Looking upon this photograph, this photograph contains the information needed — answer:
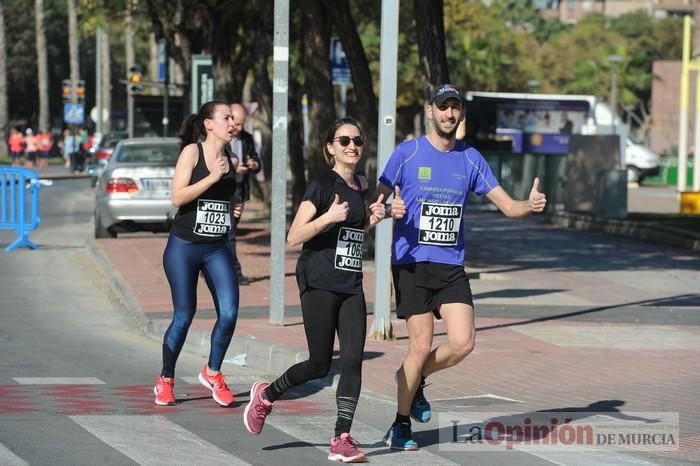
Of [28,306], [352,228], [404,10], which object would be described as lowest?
[28,306]

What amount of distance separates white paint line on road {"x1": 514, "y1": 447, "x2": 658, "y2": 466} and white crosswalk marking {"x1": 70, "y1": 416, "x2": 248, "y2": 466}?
65.9 inches

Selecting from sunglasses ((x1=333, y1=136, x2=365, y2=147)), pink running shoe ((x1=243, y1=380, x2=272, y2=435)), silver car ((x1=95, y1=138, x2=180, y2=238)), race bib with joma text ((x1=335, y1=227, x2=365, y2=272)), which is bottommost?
pink running shoe ((x1=243, y1=380, x2=272, y2=435))

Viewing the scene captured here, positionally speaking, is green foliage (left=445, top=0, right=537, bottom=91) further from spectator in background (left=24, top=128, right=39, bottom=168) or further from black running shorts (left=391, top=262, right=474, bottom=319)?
black running shorts (left=391, top=262, right=474, bottom=319)

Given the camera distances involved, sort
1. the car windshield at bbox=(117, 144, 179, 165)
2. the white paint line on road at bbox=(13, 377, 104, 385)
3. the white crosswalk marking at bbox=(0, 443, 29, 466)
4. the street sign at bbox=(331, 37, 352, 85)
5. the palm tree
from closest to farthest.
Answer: the white crosswalk marking at bbox=(0, 443, 29, 466)
the white paint line on road at bbox=(13, 377, 104, 385)
the car windshield at bbox=(117, 144, 179, 165)
the street sign at bbox=(331, 37, 352, 85)
the palm tree

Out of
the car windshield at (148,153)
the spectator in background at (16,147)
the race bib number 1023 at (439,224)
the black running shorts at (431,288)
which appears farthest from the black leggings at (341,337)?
the spectator in background at (16,147)

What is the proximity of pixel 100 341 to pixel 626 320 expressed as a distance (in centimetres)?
510

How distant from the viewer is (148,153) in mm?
22500

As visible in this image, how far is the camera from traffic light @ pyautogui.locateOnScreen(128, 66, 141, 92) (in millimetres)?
32438

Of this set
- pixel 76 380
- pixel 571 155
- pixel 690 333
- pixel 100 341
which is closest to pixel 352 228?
pixel 76 380

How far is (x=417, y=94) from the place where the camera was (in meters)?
59.0

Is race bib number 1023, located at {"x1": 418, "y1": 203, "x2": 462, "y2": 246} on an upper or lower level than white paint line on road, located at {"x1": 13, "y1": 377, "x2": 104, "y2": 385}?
upper

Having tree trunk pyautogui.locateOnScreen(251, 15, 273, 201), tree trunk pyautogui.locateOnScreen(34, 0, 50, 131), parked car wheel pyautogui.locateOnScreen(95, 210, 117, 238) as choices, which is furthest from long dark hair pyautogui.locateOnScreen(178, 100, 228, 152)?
tree trunk pyautogui.locateOnScreen(34, 0, 50, 131)

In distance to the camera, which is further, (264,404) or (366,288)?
(366,288)

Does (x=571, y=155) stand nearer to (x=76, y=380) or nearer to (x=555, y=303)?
(x=555, y=303)
